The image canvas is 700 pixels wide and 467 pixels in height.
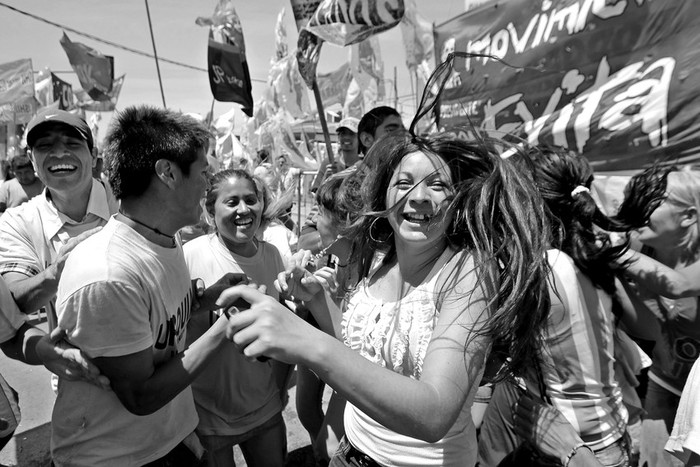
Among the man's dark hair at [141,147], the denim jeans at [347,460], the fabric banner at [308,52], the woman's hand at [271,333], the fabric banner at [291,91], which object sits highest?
the fabric banner at [291,91]

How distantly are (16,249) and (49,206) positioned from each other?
0.26 meters

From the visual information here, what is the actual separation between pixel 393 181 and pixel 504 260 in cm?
44

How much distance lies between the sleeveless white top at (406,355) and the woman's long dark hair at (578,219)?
61 cm

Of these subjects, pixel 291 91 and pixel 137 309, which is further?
pixel 291 91

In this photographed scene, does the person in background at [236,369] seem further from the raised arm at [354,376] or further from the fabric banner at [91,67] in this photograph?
the fabric banner at [91,67]

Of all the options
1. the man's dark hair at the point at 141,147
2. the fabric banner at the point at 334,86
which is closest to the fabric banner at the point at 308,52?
the man's dark hair at the point at 141,147

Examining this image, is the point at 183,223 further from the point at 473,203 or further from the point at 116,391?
the point at 473,203

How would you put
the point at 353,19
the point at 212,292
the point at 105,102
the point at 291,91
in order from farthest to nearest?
the point at 105,102, the point at 291,91, the point at 353,19, the point at 212,292

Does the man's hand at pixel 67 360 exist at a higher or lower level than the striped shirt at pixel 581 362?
higher

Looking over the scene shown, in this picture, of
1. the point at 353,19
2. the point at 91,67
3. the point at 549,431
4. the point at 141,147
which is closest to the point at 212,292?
the point at 141,147

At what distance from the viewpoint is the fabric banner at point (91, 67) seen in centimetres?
1121

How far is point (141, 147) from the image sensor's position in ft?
4.85

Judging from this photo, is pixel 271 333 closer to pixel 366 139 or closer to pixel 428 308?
pixel 428 308

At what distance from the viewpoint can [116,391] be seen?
1.38 m
